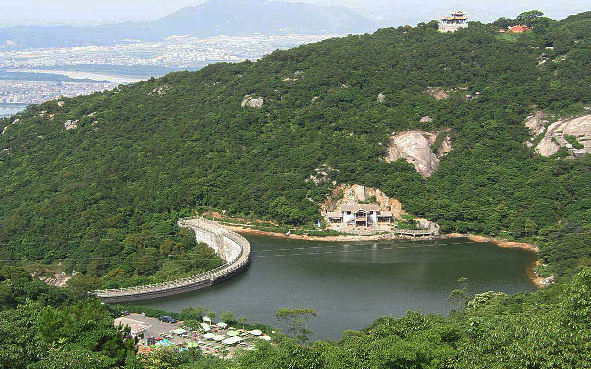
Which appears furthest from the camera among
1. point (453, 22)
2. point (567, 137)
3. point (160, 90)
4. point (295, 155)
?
point (453, 22)

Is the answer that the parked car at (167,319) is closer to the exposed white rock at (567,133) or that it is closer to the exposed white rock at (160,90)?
the exposed white rock at (567,133)

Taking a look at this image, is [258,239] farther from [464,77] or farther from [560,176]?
[464,77]

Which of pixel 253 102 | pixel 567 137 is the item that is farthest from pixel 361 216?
pixel 253 102

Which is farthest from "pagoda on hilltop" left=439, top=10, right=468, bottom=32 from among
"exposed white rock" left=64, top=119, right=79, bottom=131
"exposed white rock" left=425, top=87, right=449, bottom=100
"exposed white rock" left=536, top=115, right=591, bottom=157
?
"exposed white rock" left=64, top=119, right=79, bottom=131

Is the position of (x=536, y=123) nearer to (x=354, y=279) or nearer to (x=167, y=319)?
(x=354, y=279)

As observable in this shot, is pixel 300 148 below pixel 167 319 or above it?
above

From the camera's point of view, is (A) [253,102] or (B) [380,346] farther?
(A) [253,102]
